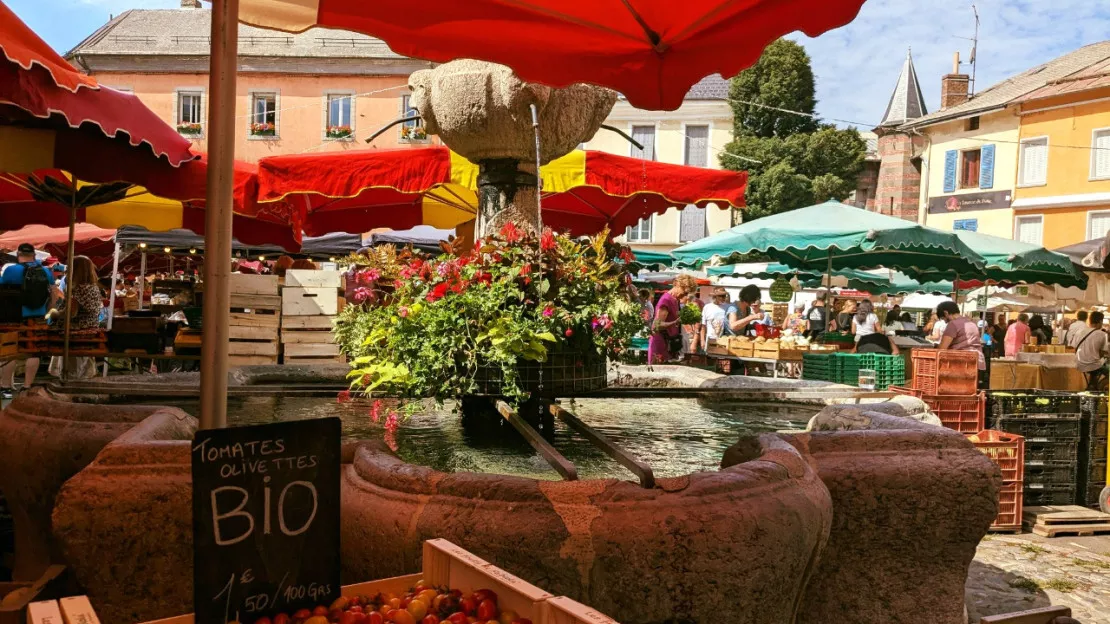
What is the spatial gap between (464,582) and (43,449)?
1729 mm

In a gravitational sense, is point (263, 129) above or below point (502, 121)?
above

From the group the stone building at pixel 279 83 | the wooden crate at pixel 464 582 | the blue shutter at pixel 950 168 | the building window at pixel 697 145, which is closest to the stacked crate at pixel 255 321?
the wooden crate at pixel 464 582

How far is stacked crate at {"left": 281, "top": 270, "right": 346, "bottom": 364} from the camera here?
7.60 metres

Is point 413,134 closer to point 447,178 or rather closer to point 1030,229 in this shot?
point 1030,229

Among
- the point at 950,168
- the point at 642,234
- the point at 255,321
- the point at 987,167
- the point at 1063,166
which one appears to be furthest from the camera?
the point at 642,234

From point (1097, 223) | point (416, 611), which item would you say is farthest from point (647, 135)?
point (416, 611)

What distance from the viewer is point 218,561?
192cm

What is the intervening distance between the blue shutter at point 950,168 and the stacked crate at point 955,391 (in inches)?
1120

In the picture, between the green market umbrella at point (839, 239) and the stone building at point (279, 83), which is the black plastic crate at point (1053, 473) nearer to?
the green market umbrella at point (839, 239)

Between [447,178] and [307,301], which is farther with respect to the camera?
[307,301]

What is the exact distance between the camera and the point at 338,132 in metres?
29.9

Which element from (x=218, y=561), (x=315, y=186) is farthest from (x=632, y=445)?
(x=315, y=186)

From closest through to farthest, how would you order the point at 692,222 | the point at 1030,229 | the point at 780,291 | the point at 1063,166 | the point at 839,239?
the point at 839,239 < the point at 780,291 < the point at 1063,166 < the point at 1030,229 < the point at 692,222

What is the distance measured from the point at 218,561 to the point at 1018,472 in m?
6.26
